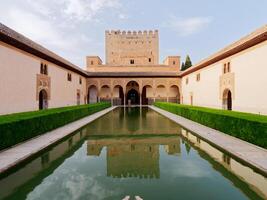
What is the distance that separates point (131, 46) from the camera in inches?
1790

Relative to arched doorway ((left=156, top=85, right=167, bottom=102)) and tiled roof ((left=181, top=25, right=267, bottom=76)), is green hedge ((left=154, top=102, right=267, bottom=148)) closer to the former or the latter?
tiled roof ((left=181, top=25, right=267, bottom=76))

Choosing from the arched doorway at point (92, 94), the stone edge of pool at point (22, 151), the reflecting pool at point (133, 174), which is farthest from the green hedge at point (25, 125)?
the arched doorway at point (92, 94)

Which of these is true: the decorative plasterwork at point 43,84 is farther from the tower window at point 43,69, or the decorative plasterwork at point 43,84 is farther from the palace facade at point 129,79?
the tower window at point 43,69

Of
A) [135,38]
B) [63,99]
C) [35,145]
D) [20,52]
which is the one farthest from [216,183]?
[135,38]

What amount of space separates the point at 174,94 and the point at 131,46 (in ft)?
58.1

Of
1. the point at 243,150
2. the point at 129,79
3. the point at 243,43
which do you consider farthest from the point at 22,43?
the point at 129,79

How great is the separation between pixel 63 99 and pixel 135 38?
99.2 feet

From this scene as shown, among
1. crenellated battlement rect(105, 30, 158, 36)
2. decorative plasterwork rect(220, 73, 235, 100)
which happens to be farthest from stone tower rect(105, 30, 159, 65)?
decorative plasterwork rect(220, 73, 235, 100)

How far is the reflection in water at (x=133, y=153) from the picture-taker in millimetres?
4723

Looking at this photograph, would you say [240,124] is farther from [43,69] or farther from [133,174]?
[43,69]

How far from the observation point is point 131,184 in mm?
4000

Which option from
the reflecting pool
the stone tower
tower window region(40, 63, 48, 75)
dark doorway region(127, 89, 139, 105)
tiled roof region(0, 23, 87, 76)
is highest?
the stone tower

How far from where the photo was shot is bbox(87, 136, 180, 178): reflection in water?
15.5 feet

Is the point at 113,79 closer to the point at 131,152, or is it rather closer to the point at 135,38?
the point at 135,38
